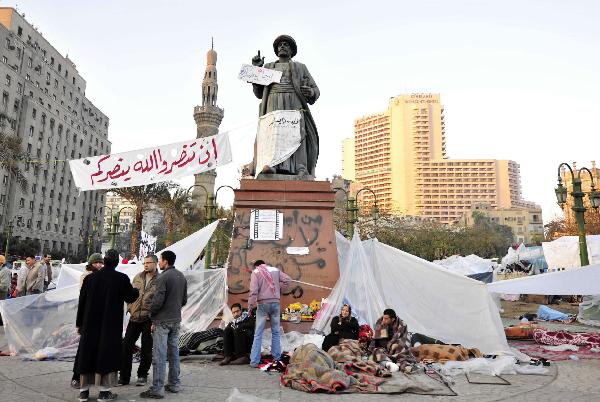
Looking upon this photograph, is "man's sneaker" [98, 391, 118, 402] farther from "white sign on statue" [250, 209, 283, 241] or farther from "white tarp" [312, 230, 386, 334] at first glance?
"white sign on statue" [250, 209, 283, 241]

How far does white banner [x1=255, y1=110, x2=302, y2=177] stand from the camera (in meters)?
10.0

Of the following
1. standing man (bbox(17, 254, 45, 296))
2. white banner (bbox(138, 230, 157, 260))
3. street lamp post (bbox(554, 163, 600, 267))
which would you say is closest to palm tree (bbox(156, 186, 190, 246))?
white banner (bbox(138, 230, 157, 260))

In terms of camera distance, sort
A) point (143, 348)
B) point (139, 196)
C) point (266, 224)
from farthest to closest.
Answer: point (139, 196) < point (266, 224) < point (143, 348)

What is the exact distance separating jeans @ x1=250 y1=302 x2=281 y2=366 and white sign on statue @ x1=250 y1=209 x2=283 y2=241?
90.5 inches

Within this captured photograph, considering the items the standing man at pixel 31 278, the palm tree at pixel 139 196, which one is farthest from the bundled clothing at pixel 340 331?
the palm tree at pixel 139 196

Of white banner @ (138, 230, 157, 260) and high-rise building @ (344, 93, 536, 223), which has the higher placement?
high-rise building @ (344, 93, 536, 223)

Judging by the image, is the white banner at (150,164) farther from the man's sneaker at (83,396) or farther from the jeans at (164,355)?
the man's sneaker at (83,396)

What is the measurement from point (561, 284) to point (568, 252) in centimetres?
1358

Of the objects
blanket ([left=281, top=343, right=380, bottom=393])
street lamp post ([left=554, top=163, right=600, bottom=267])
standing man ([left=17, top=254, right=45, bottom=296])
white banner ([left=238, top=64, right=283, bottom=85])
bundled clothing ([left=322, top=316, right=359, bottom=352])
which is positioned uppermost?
white banner ([left=238, top=64, right=283, bottom=85])

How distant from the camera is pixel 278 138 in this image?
10.1m

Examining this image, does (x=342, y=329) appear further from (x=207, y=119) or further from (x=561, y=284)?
(x=207, y=119)

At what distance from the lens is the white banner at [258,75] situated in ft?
33.9

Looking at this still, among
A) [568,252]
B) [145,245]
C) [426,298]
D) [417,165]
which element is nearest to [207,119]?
[145,245]

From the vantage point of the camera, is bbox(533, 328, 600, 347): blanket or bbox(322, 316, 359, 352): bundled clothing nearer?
bbox(322, 316, 359, 352): bundled clothing
